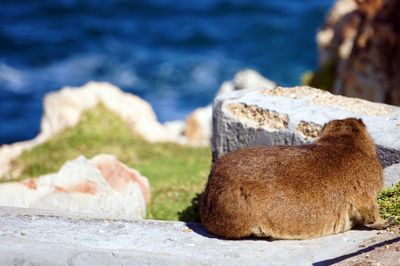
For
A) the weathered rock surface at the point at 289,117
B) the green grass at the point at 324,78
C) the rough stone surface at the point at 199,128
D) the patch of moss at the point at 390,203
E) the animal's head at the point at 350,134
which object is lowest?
the patch of moss at the point at 390,203

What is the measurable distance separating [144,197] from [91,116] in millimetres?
6225

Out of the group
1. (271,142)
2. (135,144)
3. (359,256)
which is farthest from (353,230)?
(135,144)

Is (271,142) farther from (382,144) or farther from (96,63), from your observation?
(96,63)

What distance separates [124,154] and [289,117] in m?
6.94

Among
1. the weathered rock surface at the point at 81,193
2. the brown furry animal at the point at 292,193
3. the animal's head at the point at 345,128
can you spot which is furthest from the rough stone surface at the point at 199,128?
the brown furry animal at the point at 292,193

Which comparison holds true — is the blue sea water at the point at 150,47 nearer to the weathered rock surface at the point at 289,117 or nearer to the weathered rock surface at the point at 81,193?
the weathered rock surface at the point at 81,193

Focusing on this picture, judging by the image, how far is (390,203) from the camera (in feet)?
20.5

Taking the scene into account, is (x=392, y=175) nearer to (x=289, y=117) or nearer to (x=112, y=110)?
(x=289, y=117)

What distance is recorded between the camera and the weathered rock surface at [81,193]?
27.2 ft

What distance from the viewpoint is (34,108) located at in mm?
26609


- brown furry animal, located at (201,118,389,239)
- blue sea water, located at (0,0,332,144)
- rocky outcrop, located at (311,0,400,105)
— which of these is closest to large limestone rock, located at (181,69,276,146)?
rocky outcrop, located at (311,0,400,105)

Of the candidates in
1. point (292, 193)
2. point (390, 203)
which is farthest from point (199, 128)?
Answer: point (292, 193)

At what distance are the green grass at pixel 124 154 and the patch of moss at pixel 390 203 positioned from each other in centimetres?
428

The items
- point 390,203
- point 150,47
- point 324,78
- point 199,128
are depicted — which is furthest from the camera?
point 150,47
